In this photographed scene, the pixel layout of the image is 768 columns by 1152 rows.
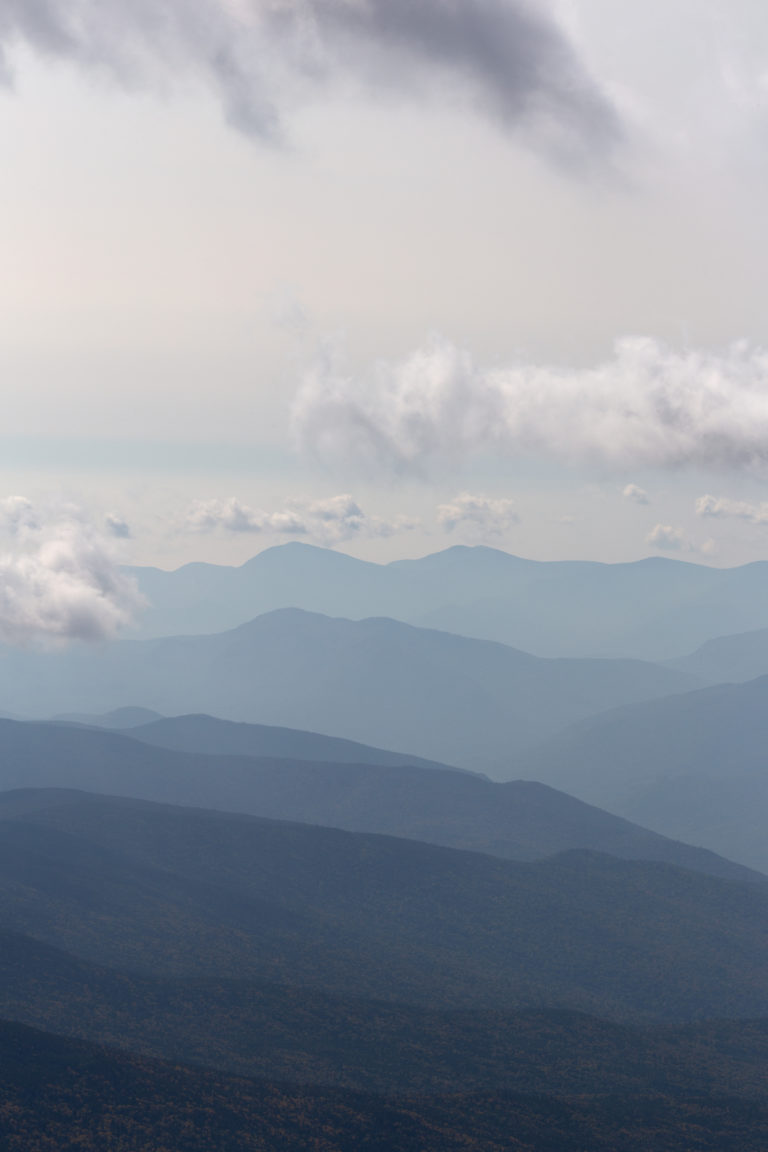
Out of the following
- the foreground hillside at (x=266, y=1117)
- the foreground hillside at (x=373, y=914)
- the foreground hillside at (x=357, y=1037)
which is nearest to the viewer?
the foreground hillside at (x=266, y=1117)

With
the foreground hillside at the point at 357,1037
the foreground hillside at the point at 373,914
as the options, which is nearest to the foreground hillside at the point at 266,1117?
the foreground hillside at the point at 357,1037

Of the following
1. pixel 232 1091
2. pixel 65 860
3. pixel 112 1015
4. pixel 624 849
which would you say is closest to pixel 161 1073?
pixel 232 1091

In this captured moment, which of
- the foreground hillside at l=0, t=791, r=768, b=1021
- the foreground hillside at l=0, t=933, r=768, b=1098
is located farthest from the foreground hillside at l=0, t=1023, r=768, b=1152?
the foreground hillside at l=0, t=791, r=768, b=1021

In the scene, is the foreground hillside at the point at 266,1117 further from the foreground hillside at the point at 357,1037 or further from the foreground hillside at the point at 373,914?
the foreground hillside at the point at 373,914

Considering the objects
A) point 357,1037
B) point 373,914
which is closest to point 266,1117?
point 357,1037

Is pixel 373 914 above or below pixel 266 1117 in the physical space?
above

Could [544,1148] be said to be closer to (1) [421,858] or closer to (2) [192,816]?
(1) [421,858]

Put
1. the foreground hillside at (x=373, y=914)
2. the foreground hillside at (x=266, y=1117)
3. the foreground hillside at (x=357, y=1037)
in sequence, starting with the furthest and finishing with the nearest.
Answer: the foreground hillside at (x=373, y=914), the foreground hillside at (x=357, y=1037), the foreground hillside at (x=266, y=1117)

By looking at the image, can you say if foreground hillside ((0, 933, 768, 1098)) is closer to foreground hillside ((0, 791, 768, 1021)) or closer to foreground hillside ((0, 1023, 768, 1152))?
foreground hillside ((0, 791, 768, 1021))

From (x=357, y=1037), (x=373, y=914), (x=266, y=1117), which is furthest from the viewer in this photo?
(x=373, y=914)

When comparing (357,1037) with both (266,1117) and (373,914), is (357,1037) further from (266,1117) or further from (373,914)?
(373,914)

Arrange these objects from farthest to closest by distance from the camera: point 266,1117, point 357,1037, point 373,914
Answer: point 373,914
point 357,1037
point 266,1117

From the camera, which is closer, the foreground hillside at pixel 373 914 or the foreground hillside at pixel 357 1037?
the foreground hillside at pixel 357 1037
